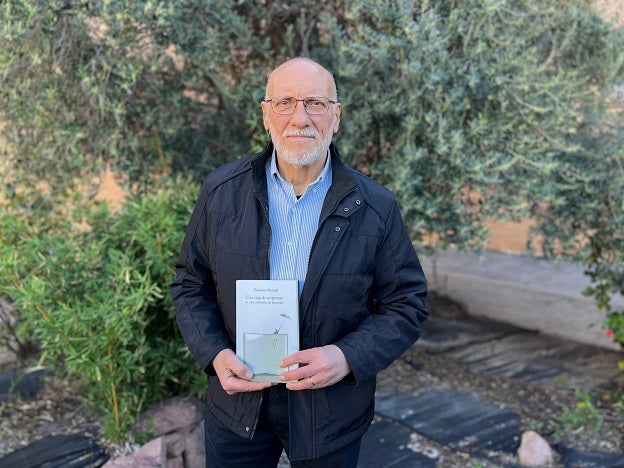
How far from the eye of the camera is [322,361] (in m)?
1.89

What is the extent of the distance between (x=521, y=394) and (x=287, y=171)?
2.87 metres

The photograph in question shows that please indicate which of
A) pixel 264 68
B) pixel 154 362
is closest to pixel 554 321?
pixel 264 68

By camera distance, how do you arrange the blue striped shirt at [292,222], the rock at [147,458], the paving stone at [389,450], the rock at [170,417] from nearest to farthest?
the blue striped shirt at [292,222] → the rock at [147,458] → the rock at [170,417] → the paving stone at [389,450]

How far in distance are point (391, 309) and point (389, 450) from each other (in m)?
1.61

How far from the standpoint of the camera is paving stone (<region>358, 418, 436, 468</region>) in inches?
130

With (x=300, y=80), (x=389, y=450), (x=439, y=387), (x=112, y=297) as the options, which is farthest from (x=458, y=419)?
(x=300, y=80)

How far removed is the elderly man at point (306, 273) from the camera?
1972 millimetres

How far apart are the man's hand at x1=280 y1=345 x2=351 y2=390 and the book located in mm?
34

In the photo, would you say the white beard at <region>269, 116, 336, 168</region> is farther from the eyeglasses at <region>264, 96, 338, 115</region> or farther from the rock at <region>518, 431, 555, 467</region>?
the rock at <region>518, 431, 555, 467</region>

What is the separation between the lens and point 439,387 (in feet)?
13.8

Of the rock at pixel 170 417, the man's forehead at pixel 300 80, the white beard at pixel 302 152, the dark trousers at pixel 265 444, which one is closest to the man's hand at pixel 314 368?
the dark trousers at pixel 265 444

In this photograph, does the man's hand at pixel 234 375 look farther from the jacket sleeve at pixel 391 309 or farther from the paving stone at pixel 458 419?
the paving stone at pixel 458 419

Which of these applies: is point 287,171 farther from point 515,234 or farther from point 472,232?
point 515,234

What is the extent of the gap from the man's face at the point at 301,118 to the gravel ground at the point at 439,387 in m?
1.94
